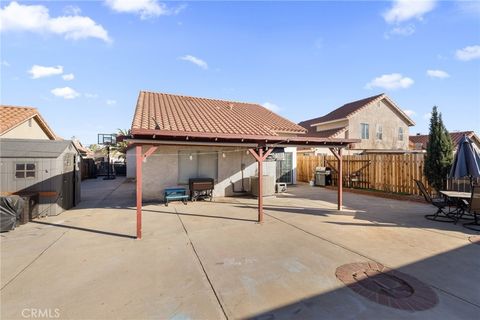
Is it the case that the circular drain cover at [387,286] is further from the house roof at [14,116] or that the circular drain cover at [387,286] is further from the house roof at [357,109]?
the house roof at [357,109]

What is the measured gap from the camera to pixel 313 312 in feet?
10.3

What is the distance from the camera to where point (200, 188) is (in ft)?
35.7

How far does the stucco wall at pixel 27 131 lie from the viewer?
39.2 feet

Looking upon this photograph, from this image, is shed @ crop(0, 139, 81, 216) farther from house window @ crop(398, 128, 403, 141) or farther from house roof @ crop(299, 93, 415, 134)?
house window @ crop(398, 128, 403, 141)

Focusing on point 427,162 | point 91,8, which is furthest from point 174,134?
point 427,162

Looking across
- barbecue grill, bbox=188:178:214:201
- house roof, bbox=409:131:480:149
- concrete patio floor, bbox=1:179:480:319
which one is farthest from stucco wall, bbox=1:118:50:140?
house roof, bbox=409:131:480:149

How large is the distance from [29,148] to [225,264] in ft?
26.5

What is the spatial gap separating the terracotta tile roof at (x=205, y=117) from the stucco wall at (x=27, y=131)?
6009mm

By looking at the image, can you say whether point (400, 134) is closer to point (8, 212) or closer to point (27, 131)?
point (8, 212)

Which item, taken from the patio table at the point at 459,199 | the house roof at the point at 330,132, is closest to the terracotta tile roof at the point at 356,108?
the house roof at the point at 330,132

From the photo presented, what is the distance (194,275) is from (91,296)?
4.90ft

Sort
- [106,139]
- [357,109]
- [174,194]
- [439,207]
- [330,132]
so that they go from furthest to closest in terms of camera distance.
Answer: [106,139], [330,132], [357,109], [174,194], [439,207]

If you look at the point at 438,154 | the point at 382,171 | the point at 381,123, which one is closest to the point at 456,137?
the point at 381,123

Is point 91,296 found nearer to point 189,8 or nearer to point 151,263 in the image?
point 151,263
